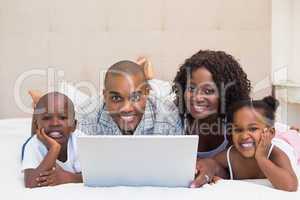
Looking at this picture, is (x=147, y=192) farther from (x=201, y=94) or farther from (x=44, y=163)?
(x=201, y=94)

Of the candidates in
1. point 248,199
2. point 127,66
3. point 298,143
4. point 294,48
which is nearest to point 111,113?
point 127,66

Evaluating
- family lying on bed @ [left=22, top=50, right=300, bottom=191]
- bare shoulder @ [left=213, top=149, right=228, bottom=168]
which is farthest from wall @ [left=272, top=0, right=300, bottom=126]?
bare shoulder @ [left=213, top=149, right=228, bottom=168]

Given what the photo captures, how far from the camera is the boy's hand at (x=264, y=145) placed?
948 mm

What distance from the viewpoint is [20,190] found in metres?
0.86

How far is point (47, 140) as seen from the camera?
1.04 metres

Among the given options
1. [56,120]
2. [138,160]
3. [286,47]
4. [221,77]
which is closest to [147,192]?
[138,160]

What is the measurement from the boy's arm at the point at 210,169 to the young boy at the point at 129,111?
186 millimetres

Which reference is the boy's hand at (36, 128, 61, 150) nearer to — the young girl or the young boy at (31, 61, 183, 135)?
the young boy at (31, 61, 183, 135)

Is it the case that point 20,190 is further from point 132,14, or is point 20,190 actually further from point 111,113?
point 132,14

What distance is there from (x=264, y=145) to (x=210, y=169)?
15 cm

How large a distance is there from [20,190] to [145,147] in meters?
0.30

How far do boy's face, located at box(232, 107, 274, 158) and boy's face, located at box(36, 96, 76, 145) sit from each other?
1.57 feet

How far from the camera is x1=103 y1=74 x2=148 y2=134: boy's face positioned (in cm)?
112

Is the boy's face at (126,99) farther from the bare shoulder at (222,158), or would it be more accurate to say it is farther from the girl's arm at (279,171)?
the girl's arm at (279,171)
